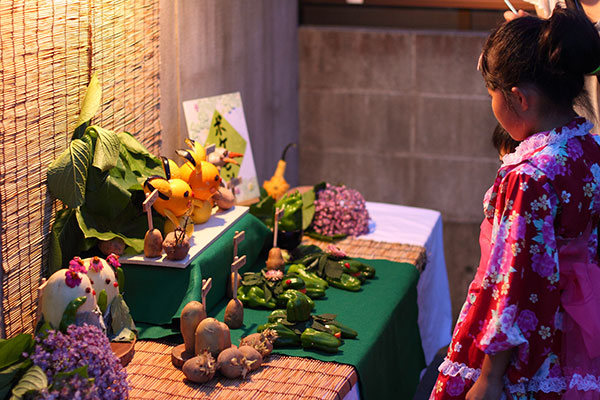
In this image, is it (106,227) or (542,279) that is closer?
(542,279)

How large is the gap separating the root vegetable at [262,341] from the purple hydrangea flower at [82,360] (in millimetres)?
419

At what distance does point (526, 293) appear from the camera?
1483 mm

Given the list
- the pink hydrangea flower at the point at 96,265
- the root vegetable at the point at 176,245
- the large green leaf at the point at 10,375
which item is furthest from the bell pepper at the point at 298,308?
the large green leaf at the point at 10,375

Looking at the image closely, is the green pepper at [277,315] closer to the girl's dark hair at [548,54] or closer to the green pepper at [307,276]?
the green pepper at [307,276]

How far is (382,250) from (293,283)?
63 centimetres

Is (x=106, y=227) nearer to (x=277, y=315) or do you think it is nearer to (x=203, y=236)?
(x=203, y=236)

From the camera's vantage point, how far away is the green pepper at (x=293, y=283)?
7.71ft

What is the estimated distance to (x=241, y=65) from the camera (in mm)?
3422

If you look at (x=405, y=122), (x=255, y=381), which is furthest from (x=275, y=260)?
(x=405, y=122)

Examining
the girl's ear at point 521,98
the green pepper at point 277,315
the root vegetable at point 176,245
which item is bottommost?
the green pepper at point 277,315

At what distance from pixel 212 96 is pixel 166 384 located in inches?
60.1

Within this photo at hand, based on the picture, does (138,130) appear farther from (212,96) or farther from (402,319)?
(402,319)

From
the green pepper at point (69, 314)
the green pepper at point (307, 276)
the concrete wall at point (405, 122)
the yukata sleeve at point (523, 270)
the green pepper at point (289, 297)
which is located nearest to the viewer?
the yukata sleeve at point (523, 270)

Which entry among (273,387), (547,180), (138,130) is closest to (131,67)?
(138,130)
